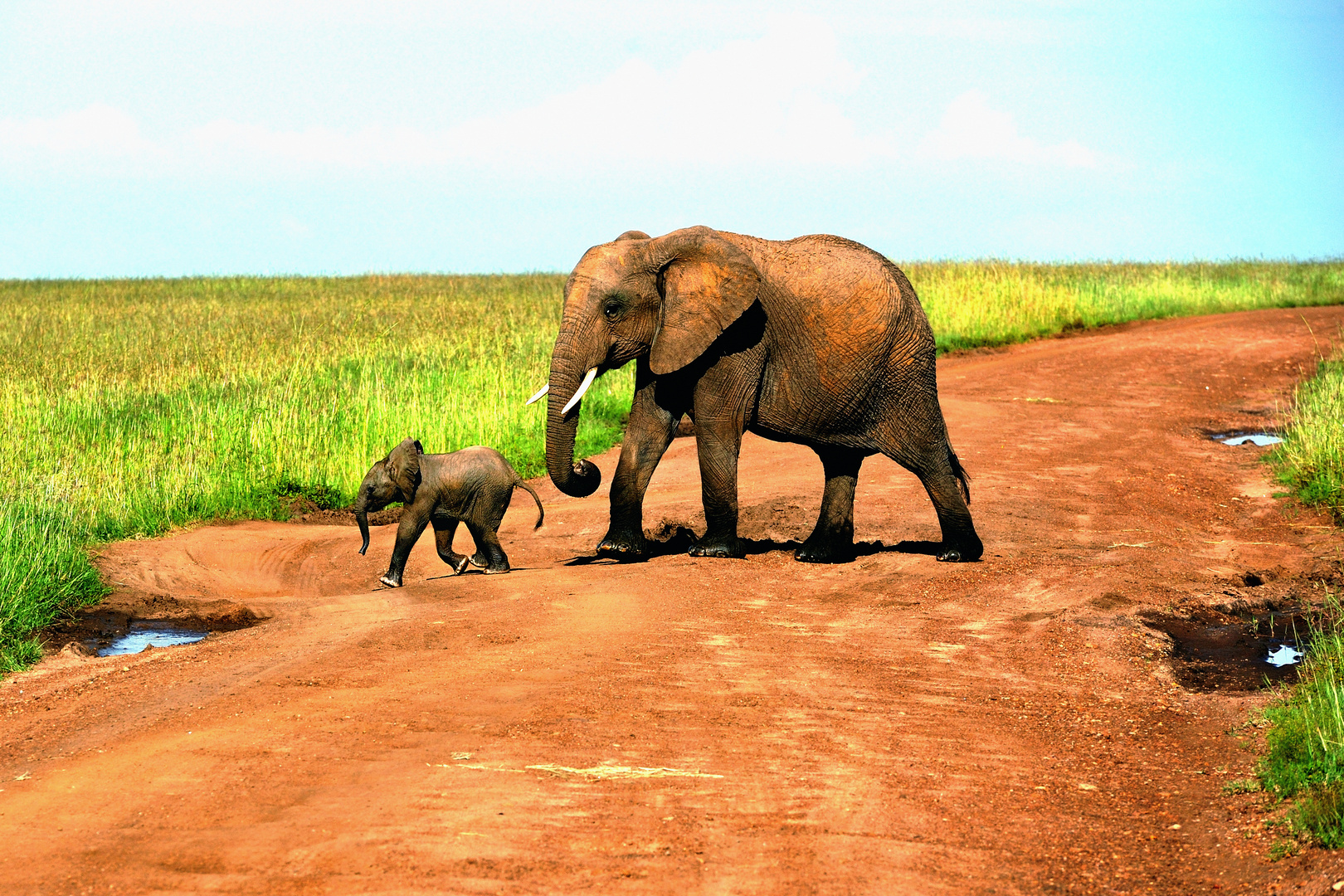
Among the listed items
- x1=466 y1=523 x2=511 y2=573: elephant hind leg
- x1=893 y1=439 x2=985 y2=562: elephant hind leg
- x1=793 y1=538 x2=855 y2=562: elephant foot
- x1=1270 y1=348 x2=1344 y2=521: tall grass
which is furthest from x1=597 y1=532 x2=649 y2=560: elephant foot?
x1=1270 y1=348 x2=1344 y2=521: tall grass

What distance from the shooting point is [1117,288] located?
3341 cm

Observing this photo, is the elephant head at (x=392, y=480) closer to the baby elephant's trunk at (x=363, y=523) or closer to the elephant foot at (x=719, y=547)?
the baby elephant's trunk at (x=363, y=523)

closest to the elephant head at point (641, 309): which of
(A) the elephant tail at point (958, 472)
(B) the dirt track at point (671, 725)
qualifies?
(B) the dirt track at point (671, 725)

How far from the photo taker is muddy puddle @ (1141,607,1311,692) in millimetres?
7746

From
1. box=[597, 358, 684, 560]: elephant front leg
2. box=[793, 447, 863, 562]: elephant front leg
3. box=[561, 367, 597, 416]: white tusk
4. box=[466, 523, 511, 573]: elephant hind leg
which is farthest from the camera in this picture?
box=[793, 447, 863, 562]: elephant front leg

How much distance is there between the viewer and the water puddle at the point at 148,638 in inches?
342

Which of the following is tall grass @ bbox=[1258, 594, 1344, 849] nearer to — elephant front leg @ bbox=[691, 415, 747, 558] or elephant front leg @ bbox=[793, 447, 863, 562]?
elephant front leg @ bbox=[793, 447, 863, 562]

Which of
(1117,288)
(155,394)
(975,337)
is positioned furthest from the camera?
(1117,288)

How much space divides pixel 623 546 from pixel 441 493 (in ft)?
4.91

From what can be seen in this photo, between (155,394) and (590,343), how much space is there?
36.6ft

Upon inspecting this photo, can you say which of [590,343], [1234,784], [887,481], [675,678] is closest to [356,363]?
[887,481]

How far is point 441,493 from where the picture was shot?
33.3ft

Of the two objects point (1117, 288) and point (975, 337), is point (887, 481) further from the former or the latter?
point (1117, 288)

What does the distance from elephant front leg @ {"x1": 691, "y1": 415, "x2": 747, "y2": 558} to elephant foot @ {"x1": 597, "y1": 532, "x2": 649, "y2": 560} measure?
0.51 meters
